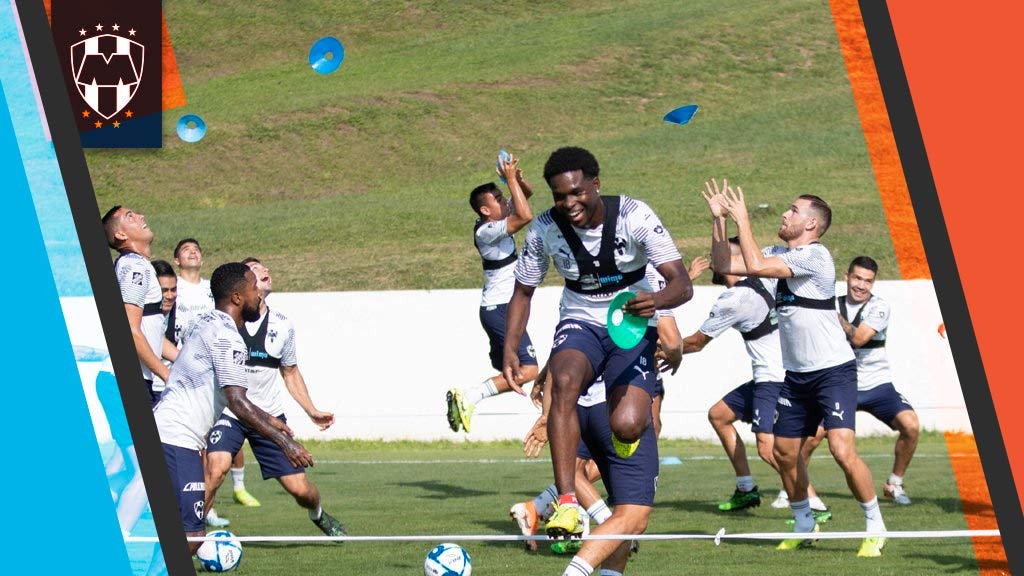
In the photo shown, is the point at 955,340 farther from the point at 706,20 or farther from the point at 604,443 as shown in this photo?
the point at 706,20

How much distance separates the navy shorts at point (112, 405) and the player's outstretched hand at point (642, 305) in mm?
2682

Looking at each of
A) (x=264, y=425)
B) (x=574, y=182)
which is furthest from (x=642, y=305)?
(x=264, y=425)

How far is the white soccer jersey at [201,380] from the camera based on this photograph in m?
7.69

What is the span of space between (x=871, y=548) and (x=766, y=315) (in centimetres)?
287

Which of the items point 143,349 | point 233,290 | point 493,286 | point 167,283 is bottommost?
point 493,286

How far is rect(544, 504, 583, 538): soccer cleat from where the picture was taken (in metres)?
6.72

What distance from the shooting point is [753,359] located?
11078 mm

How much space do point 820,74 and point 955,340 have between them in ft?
130

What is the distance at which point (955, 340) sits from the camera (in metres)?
4.84

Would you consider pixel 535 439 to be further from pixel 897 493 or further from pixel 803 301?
pixel 897 493

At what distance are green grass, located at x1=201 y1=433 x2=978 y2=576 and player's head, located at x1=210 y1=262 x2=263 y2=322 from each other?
175cm

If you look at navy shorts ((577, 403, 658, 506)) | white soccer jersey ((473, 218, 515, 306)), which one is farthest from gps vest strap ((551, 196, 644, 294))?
white soccer jersey ((473, 218, 515, 306))

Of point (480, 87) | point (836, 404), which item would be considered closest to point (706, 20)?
point (480, 87)

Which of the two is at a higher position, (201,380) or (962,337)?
(201,380)
